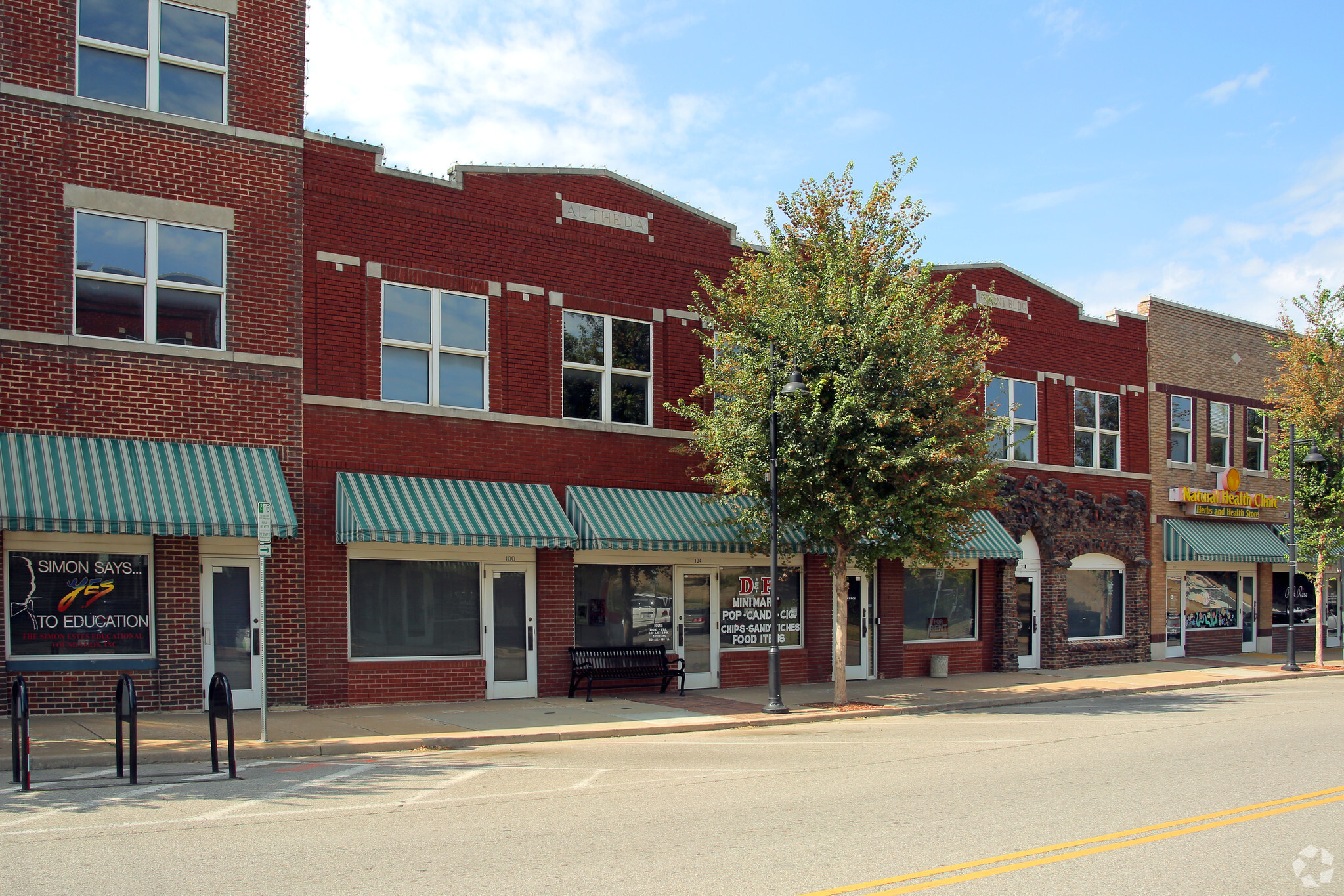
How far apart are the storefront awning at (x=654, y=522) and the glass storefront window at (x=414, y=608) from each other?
6.64 feet

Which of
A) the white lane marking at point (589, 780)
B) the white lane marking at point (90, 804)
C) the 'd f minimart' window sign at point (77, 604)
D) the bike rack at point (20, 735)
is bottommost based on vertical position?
the white lane marking at point (589, 780)

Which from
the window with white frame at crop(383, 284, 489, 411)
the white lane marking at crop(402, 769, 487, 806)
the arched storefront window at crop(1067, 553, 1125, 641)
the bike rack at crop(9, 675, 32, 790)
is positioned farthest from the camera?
the arched storefront window at crop(1067, 553, 1125, 641)

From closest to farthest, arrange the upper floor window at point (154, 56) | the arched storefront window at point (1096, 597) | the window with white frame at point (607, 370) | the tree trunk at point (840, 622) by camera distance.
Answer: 1. the upper floor window at point (154, 56)
2. the tree trunk at point (840, 622)
3. the window with white frame at point (607, 370)
4. the arched storefront window at point (1096, 597)

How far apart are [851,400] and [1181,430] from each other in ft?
52.3

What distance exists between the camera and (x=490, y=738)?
1380cm

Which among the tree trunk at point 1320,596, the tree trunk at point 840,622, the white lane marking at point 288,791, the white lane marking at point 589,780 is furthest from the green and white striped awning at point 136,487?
the tree trunk at point 1320,596

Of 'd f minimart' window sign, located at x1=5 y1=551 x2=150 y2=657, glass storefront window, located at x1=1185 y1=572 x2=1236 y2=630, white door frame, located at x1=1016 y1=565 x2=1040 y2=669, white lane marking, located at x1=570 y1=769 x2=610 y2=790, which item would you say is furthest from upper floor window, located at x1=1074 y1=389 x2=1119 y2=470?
'd f minimart' window sign, located at x1=5 y1=551 x2=150 y2=657

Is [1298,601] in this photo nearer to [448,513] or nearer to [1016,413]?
[1016,413]

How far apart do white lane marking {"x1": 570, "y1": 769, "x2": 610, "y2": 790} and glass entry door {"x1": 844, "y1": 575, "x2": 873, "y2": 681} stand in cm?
1142

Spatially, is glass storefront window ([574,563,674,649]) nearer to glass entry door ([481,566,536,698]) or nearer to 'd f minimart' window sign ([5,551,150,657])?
glass entry door ([481,566,536,698])

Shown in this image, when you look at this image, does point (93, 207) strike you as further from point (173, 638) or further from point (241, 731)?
point (241, 731)

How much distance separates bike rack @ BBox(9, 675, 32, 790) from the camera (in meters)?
10.1

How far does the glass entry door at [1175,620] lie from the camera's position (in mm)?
28297

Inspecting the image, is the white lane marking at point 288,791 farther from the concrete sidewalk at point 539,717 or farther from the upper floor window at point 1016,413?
the upper floor window at point 1016,413
